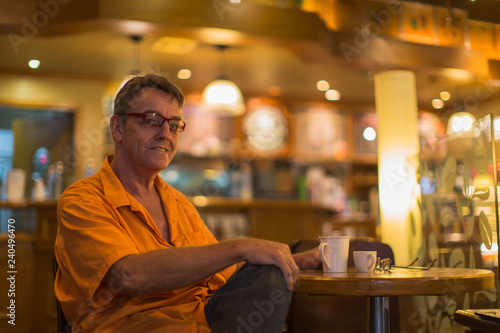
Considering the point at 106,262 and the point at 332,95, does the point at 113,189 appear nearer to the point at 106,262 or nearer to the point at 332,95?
the point at 106,262

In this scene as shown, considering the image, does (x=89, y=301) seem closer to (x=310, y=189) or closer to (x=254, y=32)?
(x=254, y=32)

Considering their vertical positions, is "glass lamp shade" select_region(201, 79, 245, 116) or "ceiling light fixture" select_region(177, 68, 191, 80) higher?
"ceiling light fixture" select_region(177, 68, 191, 80)

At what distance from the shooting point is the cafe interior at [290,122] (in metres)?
2.85

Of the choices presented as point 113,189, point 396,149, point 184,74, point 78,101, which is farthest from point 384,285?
point 78,101

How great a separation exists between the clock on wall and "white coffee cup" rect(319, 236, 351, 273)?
5.63 meters

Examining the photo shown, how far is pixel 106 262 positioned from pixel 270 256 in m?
0.43

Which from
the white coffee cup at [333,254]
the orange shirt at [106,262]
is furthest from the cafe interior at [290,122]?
the orange shirt at [106,262]

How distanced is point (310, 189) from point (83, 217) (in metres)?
5.09

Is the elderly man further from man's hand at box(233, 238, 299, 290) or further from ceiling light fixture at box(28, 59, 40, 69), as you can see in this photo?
ceiling light fixture at box(28, 59, 40, 69)

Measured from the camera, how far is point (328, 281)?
4.90 ft

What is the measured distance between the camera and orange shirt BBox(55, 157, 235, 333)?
148 cm

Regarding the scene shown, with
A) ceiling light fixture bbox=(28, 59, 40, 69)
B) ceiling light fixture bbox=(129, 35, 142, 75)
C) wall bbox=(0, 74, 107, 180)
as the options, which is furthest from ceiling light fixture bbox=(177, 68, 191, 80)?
ceiling light fixture bbox=(28, 59, 40, 69)

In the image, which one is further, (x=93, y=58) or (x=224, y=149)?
(x=224, y=149)

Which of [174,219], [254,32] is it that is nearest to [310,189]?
[254,32]
